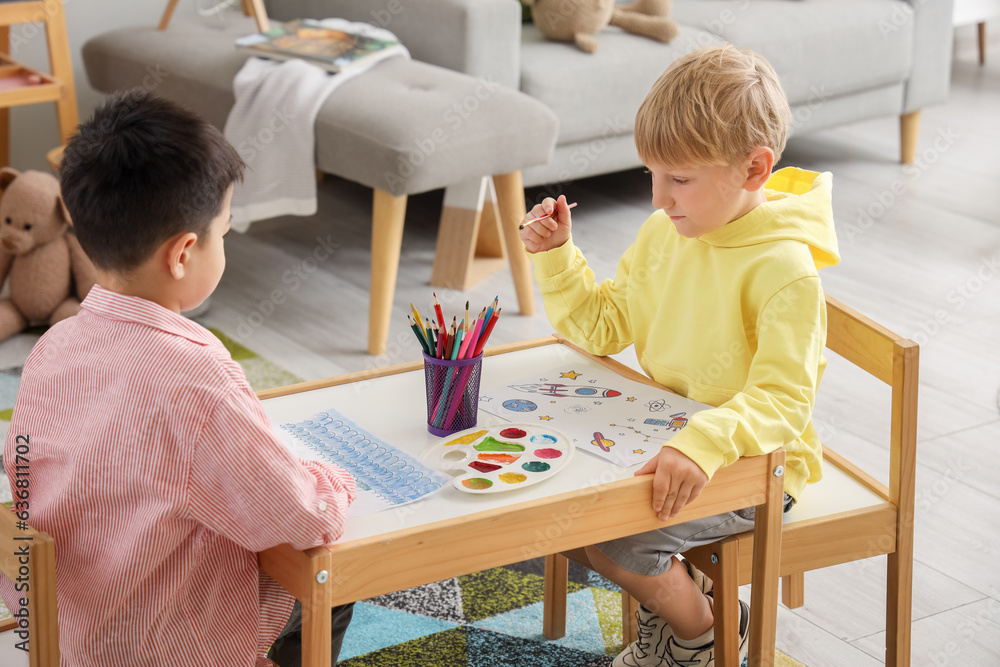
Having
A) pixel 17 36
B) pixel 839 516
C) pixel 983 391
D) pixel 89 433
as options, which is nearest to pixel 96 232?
pixel 89 433

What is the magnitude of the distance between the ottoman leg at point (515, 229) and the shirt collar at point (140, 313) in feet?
5.07

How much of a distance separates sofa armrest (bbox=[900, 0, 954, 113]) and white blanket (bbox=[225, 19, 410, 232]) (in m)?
1.92

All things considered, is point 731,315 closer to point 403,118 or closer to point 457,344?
point 457,344

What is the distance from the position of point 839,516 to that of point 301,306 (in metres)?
1.63

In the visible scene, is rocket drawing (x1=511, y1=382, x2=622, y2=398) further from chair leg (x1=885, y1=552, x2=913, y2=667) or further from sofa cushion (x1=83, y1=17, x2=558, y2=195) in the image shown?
sofa cushion (x1=83, y1=17, x2=558, y2=195)

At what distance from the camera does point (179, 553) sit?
865mm

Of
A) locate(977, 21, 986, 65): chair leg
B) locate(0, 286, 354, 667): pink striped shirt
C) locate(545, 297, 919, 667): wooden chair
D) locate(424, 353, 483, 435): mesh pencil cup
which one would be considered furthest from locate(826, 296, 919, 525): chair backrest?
locate(977, 21, 986, 65): chair leg

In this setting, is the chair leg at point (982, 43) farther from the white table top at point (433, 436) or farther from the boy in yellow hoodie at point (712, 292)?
the white table top at point (433, 436)

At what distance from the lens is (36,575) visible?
0.77 meters

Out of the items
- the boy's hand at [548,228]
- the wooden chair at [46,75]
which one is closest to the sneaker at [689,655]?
the boy's hand at [548,228]

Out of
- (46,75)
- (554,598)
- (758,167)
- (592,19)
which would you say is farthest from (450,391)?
(592,19)

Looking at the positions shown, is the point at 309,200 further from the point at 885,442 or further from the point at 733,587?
the point at 733,587

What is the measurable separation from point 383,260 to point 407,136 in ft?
0.85

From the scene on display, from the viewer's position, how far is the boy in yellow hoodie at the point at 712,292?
3.45 ft
